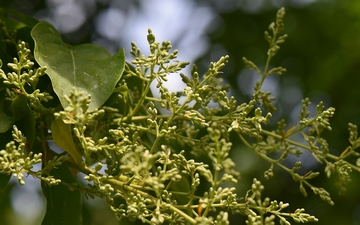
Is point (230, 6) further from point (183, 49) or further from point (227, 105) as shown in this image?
point (227, 105)

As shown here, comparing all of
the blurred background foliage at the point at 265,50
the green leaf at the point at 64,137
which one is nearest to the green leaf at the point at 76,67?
the green leaf at the point at 64,137

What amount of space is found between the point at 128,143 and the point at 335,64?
1.58m

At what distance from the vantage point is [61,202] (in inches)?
36.5

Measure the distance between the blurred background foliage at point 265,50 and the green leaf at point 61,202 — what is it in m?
0.95

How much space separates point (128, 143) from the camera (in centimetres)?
75

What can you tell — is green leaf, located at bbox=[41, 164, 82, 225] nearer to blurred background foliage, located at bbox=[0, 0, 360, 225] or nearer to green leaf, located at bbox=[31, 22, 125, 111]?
green leaf, located at bbox=[31, 22, 125, 111]

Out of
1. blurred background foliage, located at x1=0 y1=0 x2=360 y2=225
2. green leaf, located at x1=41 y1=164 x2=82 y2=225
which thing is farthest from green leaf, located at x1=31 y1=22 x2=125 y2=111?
blurred background foliage, located at x1=0 y1=0 x2=360 y2=225

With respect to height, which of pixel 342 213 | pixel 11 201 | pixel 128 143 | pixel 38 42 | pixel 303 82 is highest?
pixel 303 82

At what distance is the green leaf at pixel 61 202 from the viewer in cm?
90

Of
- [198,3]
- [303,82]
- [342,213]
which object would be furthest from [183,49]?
[342,213]

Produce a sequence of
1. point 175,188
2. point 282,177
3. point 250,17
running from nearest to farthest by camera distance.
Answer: point 175,188 → point 282,177 → point 250,17

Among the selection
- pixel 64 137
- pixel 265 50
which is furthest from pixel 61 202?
pixel 265 50

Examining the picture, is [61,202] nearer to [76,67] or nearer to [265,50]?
[76,67]

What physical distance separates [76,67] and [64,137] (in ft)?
0.41
